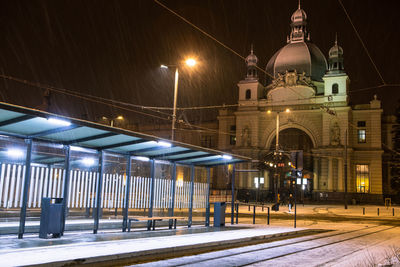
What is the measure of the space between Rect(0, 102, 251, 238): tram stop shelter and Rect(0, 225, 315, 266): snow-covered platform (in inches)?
41.1

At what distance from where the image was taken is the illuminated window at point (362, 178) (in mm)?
59912

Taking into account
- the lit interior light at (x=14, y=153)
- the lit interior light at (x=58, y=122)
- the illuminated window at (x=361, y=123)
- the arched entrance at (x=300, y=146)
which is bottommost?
the lit interior light at (x=14, y=153)

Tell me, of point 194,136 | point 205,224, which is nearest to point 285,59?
point 194,136

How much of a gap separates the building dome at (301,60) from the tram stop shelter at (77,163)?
53.0 metres

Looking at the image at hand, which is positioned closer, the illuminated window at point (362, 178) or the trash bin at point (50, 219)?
the trash bin at point (50, 219)

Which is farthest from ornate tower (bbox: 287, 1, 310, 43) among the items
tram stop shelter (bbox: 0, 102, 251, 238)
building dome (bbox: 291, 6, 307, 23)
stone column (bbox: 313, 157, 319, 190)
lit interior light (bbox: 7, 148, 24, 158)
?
lit interior light (bbox: 7, 148, 24, 158)

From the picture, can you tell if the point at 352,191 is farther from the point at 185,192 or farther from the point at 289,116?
the point at 185,192

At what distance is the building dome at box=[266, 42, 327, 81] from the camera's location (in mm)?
67812

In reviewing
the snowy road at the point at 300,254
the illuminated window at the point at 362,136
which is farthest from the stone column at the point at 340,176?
the snowy road at the point at 300,254

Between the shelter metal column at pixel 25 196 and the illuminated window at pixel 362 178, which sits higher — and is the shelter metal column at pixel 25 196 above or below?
below

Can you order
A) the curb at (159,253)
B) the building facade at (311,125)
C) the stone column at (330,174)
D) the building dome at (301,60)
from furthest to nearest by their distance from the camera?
the building dome at (301,60)
the building facade at (311,125)
the stone column at (330,174)
the curb at (159,253)

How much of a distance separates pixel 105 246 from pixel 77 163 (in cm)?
639

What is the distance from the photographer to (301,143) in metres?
63.2

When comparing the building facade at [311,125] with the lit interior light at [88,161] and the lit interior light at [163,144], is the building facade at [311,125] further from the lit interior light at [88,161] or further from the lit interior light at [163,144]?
the lit interior light at [163,144]
